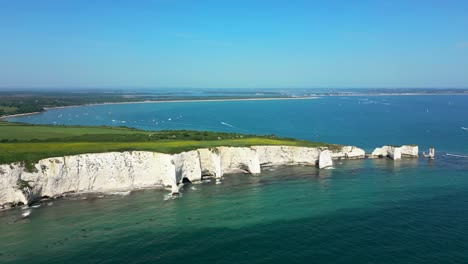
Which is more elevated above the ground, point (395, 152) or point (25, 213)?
point (395, 152)

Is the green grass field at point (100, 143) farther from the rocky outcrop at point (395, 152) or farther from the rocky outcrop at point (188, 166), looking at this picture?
the rocky outcrop at point (395, 152)

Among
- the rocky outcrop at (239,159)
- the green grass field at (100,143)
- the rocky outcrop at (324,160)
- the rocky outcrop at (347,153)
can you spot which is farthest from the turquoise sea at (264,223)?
the rocky outcrop at (347,153)

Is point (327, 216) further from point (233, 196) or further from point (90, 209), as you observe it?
point (90, 209)

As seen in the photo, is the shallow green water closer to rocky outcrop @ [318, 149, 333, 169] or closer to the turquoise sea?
the turquoise sea

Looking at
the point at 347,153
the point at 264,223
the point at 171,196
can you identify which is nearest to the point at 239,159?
the point at 171,196

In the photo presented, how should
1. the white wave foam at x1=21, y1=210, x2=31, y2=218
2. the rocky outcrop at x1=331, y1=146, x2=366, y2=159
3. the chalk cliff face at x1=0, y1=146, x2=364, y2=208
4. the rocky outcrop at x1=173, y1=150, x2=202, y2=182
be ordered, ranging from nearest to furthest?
1. the white wave foam at x1=21, y1=210, x2=31, y2=218
2. the chalk cliff face at x1=0, y1=146, x2=364, y2=208
3. the rocky outcrop at x1=173, y1=150, x2=202, y2=182
4. the rocky outcrop at x1=331, y1=146, x2=366, y2=159

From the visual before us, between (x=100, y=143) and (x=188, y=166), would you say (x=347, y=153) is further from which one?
(x=100, y=143)

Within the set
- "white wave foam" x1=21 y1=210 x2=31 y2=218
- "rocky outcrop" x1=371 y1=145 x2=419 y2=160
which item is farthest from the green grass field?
"rocky outcrop" x1=371 y1=145 x2=419 y2=160

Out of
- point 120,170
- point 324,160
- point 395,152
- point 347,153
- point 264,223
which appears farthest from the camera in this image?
point 347,153
